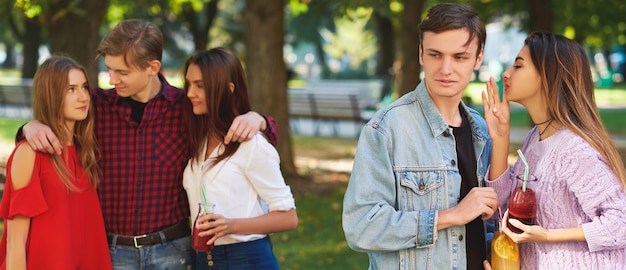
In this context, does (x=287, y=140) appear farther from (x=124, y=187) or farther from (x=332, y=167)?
A: (x=124, y=187)

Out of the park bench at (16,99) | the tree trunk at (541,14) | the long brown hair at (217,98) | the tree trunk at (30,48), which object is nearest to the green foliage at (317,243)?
the long brown hair at (217,98)

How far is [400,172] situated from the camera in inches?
108

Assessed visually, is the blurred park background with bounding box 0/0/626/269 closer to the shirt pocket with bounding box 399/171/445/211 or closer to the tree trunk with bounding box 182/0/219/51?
the tree trunk with bounding box 182/0/219/51

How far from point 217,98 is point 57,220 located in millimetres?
838

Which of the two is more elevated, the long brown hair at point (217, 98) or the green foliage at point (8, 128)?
the long brown hair at point (217, 98)

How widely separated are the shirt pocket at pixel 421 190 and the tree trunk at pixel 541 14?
39.0 ft

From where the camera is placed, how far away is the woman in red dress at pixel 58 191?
316 cm

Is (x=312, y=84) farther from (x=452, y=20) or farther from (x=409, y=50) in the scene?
(x=452, y=20)

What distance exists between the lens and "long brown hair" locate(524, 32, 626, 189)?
282 centimetres

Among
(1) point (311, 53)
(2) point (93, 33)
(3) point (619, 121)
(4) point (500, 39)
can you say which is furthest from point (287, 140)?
(1) point (311, 53)

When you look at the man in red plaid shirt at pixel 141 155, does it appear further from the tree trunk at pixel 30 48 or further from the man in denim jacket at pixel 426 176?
the tree trunk at pixel 30 48

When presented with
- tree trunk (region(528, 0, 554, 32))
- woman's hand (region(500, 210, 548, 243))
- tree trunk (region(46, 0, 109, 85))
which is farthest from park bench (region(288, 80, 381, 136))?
woman's hand (region(500, 210, 548, 243))

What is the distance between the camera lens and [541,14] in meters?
14.0

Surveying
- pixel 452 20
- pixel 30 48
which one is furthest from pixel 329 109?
pixel 30 48
